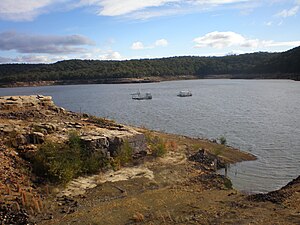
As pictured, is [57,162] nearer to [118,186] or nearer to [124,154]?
[118,186]

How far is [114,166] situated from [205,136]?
1604 cm

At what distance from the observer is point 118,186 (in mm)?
15719

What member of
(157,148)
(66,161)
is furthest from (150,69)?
(66,161)

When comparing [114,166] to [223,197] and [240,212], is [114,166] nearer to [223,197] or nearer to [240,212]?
[223,197]

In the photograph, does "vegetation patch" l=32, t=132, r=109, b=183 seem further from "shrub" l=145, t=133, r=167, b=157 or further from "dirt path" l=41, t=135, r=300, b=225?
"shrub" l=145, t=133, r=167, b=157

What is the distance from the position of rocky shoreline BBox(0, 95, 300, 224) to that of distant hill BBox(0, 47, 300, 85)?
125 m

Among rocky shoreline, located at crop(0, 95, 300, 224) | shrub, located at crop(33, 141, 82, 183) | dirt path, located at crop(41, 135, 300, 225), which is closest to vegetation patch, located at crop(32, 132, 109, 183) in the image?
shrub, located at crop(33, 141, 82, 183)

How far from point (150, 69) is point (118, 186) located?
157 metres

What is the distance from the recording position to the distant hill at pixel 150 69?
15449 cm

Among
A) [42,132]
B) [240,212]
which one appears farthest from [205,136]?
[240,212]

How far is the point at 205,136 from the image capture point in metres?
32.2

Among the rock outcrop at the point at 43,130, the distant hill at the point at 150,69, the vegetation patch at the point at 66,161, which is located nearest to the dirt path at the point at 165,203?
the vegetation patch at the point at 66,161

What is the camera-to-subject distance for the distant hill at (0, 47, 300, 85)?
15449 cm

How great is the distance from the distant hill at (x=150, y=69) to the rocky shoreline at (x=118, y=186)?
125 meters
